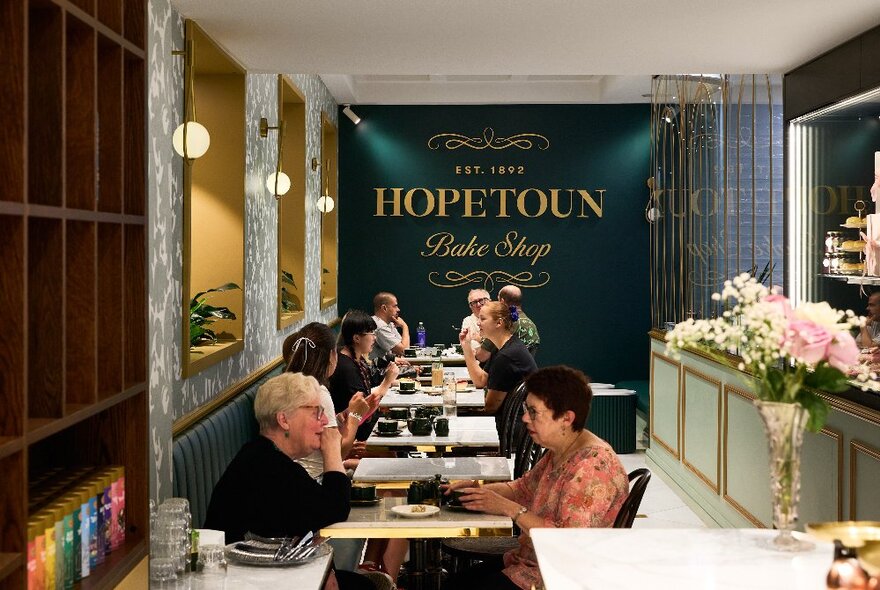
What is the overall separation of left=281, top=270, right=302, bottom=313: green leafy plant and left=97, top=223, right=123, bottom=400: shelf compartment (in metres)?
5.23

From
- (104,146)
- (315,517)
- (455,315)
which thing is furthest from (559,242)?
(104,146)

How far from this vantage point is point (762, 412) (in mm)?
2318

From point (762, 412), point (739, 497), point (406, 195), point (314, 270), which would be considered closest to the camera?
point (762, 412)

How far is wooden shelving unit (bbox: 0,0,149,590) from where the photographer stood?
175 centimetres

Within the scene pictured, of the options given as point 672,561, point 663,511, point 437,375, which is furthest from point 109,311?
point 663,511

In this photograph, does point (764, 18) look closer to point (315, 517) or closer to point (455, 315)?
point (315, 517)

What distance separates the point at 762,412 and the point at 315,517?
1.44 m

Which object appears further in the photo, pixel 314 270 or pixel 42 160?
pixel 314 270

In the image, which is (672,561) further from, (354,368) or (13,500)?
(354,368)

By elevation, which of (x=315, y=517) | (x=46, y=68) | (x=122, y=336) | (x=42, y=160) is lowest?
(x=315, y=517)

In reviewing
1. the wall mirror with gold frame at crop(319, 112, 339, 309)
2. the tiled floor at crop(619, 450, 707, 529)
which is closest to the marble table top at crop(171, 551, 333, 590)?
the tiled floor at crop(619, 450, 707, 529)

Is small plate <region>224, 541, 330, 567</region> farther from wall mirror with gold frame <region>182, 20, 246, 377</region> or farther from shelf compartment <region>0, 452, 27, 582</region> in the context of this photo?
wall mirror with gold frame <region>182, 20, 246, 377</region>

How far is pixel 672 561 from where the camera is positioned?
7.57 feet

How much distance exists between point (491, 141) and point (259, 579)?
8557 millimetres
